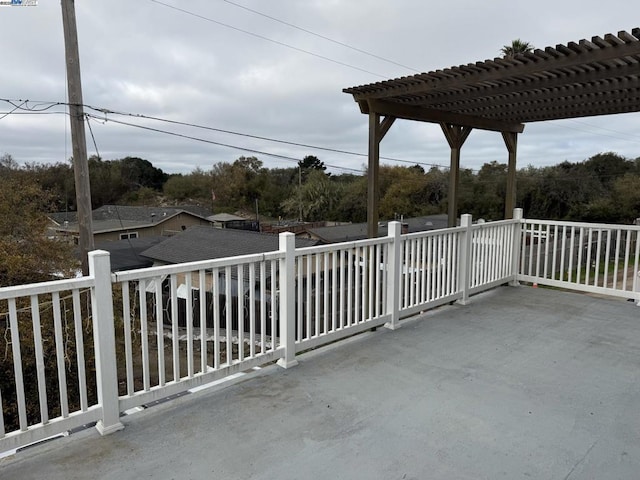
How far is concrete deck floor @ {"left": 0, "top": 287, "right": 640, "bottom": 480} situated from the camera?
5.99 feet

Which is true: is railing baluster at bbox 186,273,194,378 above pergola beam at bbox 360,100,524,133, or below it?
below

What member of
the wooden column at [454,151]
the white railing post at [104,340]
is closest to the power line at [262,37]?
the wooden column at [454,151]

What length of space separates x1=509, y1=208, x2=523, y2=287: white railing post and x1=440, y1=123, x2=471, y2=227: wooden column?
2.49ft

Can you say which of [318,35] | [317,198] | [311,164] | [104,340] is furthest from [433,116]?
[311,164]

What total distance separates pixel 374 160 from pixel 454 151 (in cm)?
152

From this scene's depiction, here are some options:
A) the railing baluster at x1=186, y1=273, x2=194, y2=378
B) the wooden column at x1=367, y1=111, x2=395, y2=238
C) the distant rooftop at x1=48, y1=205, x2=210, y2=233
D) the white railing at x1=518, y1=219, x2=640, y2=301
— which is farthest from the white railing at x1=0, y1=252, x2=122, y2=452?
the distant rooftop at x1=48, y1=205, x2=210, y2=233

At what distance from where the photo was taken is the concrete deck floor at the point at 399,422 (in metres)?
1.83

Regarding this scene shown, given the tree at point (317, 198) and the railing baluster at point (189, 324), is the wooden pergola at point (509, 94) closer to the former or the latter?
the railing baluster at point (189, 324)

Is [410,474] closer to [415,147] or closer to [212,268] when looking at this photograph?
[212,268]

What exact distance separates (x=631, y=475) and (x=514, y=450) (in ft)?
1.47

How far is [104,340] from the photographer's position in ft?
6.79

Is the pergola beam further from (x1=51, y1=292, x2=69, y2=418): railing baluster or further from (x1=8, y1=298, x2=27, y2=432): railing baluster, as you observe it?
(x1=8, y1=298, x2=27, y2=432): railing baluster

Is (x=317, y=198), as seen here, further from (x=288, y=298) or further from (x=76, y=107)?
(x=288, y=298)

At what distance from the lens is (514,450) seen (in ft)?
6.43
